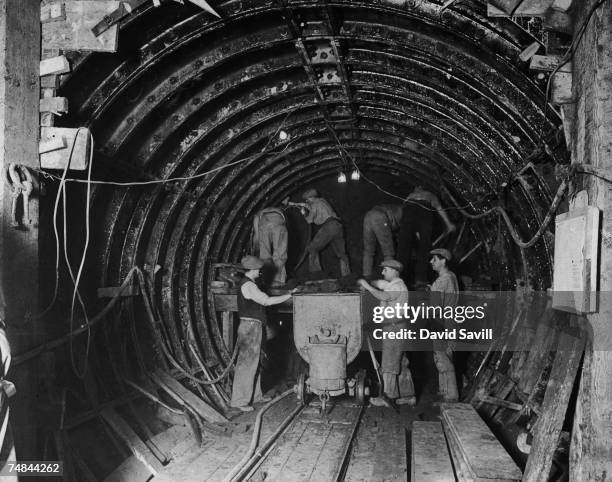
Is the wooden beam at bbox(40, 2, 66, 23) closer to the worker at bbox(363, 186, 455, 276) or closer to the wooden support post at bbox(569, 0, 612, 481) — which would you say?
the wooden support post at bbox(569, 0, 612, 481)

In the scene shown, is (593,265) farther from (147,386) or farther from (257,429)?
(147,386)

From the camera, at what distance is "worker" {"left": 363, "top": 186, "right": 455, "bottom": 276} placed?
9.85 meters

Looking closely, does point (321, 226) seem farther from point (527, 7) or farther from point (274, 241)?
point (527, 7)

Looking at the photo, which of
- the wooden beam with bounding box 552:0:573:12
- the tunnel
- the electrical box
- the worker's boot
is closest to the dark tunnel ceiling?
the tunnel

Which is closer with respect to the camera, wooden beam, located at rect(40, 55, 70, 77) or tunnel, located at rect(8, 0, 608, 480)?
wooden beam, located at rect(40, 55, 70, 77)

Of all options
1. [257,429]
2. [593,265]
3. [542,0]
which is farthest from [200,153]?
[593,265]

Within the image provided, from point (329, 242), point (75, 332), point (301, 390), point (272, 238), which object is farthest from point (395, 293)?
point (75, 332)

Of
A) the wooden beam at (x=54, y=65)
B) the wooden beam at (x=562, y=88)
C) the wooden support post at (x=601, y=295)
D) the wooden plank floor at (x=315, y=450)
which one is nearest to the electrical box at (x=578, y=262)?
the wooden support post at (x=601, y=295)

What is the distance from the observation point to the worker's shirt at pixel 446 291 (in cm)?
834

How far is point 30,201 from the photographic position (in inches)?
180

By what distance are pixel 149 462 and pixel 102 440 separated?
586mm

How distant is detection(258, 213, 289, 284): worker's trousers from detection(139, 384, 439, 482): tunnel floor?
9.93 feet

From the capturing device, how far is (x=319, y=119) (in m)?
7.82

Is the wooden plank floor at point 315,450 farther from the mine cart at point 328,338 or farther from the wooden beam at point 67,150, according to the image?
the wooden beam at point 67,150
